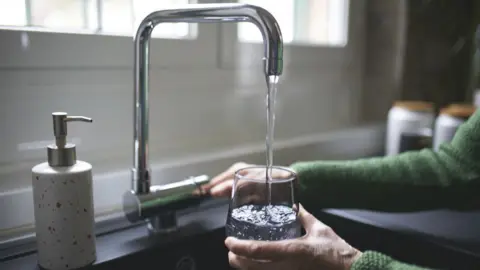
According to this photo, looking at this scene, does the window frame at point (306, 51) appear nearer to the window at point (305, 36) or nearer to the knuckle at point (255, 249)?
the window at point (305, 36)

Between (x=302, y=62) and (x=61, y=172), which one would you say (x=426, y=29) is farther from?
(x=61, y=172)

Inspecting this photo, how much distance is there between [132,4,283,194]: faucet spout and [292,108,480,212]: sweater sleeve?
29 centimetres

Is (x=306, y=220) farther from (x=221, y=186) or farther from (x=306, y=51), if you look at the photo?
(x=306, y=51)

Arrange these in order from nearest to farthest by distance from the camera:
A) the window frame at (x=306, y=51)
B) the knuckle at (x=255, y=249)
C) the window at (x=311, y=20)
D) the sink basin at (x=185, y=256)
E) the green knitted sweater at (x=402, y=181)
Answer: the knuckle at (x=255, y=249) < the sink basin at (x=185, y=256) < the green knitted sweater at (x=402, y=181) < the window frame at (x=306, y=51) < the window at (x=311, y=20)

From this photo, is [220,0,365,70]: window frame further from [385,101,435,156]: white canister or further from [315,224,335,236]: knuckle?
[315,224,335,236]: knuckle

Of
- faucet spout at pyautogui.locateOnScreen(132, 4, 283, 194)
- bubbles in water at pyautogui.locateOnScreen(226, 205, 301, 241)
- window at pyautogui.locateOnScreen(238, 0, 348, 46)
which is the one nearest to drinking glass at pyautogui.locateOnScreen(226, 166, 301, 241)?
bubbles in water at pyautogui.locateOnScreen(226, 205, 301, 241)

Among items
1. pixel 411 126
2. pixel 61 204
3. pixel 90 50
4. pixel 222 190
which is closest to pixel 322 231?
pixel 222 190

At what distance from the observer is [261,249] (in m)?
0.54

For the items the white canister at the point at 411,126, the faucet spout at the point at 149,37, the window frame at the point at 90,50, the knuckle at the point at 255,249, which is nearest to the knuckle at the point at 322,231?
the knuckle at the point at 255,249

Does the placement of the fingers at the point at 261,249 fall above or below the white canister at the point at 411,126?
below

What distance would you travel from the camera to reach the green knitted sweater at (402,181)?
2.83 feet

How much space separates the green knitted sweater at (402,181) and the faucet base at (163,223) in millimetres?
234

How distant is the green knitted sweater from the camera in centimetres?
86

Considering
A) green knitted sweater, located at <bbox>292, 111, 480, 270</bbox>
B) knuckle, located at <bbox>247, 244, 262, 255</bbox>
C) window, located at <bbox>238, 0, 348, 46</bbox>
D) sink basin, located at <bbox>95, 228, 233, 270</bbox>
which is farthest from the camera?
window, located at <bbox>238, 0, 348, 46</bbox>
